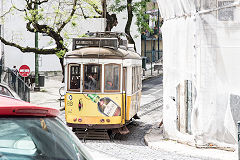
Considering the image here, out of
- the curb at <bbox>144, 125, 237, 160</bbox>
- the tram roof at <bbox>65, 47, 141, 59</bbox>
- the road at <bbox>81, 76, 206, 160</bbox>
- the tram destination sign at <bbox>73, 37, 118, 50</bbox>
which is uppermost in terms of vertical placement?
the tram destination sign at <bbox>73, 37, 118, 50</bbox>

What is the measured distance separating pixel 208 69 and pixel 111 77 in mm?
3330

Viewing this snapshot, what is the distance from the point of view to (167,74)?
15.3m

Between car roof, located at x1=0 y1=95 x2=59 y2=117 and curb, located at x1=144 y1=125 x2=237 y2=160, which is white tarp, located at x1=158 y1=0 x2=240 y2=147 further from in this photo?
car roof, located at x1=0 y1=95 x2=59 y2=117

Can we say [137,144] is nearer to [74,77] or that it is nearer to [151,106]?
[74,77]

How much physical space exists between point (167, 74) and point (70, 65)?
2957 mm

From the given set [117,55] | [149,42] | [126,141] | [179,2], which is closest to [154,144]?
[126,141]

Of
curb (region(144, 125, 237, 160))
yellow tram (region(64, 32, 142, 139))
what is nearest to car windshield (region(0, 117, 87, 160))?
curb (region(144, 125, 237, 160))

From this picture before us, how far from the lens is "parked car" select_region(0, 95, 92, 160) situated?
2799 millimetres

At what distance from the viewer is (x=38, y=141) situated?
305 centimetres

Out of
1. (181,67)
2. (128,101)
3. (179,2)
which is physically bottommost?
(128,101)

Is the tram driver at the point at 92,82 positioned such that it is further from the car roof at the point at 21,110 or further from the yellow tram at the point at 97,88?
the car roof at the point at 21,110

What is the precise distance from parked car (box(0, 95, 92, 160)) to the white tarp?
936cm

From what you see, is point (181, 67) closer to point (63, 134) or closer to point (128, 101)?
point (128, 101)

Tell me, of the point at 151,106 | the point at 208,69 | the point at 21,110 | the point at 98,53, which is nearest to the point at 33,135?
the point at 21,110
